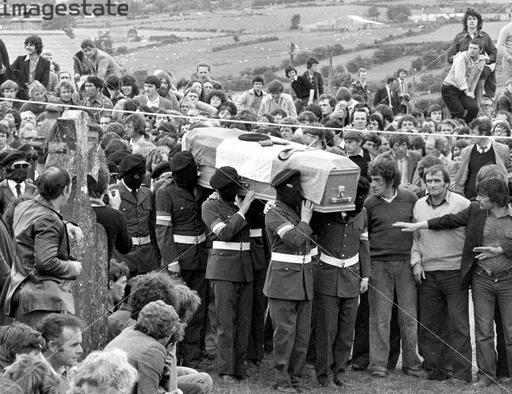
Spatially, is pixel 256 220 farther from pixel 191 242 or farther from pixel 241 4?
pixel 241 4

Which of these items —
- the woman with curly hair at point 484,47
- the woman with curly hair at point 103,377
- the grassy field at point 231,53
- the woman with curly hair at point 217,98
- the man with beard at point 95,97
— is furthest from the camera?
the grassy field at point 231,53

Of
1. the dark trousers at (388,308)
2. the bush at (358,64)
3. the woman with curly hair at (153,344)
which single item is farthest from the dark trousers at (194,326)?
the bush at (358,64)

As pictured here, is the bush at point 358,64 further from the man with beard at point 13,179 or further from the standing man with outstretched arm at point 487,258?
the man with beard at point 13,179

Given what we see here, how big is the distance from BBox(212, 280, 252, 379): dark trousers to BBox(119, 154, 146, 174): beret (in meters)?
1.41

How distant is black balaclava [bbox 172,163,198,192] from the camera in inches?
543

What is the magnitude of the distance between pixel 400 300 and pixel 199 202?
2.22m

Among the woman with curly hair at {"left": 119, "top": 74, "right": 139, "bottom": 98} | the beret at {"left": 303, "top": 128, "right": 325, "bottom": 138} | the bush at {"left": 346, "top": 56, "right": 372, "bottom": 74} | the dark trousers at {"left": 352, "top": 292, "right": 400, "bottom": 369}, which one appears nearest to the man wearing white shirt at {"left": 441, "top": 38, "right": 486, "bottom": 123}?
the woman with curly hair at {"left": 119, "top": 74, "right": 139, "bottom": 98}

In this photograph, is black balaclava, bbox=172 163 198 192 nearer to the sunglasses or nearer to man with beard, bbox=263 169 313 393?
man with beard, bbox=263 169 313 393

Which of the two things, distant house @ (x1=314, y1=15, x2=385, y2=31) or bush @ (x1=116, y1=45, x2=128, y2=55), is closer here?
bush @ (x1=116, y1=45, x2=128, y2=55)

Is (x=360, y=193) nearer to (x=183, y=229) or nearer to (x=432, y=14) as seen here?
(x=183, y=229)

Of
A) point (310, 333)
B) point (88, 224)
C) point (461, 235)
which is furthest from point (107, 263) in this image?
point (461, 235)

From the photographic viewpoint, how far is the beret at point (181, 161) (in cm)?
1375

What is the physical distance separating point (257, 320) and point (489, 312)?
229 cm

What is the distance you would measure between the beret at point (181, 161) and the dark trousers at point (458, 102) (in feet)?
32.3
